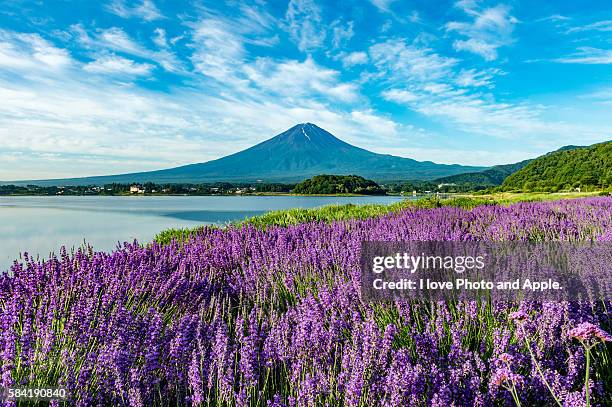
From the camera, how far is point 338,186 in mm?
60062

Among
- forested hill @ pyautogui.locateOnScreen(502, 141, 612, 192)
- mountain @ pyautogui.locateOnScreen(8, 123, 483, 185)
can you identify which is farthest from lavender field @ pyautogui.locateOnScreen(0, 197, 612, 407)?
mountain @ pyautogui.locateOnScreen(8, 123, 483, 185)

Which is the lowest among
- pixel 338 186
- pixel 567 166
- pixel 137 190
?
pixel 137 190

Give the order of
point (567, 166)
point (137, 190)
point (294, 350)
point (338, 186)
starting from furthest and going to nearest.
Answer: point (338, 186) < point (137, 190) < point (567, 166) < point (294, 350)

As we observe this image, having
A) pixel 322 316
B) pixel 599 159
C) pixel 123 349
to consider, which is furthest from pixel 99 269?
pixel 599 159

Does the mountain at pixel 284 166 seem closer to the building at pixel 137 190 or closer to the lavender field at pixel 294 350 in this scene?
the building at pixel 137 190

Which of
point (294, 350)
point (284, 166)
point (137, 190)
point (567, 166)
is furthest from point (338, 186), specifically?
point (284, 166)

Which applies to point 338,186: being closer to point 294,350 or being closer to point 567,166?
point 567,166

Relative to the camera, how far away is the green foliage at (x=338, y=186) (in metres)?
57.8

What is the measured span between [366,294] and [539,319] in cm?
121

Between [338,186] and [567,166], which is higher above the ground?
[567,166]

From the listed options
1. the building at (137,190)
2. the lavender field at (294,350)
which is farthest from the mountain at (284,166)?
the lavender field at (294,350)

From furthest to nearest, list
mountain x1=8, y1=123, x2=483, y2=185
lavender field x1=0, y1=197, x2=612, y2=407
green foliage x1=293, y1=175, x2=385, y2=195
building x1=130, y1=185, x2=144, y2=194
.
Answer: mountain x1=8, y1=123, x2=483, y2=185
building x1=130, y1=185, x2=144, y2=194
green foliage x1=293, y1=175, x2=385, y2=195
lavender field x1=0, y1=197, x2=612, y2=407

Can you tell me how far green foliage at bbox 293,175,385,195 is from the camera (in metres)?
57.8

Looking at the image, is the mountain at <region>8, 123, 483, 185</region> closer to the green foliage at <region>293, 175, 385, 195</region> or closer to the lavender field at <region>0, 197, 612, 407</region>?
the green foliage at <region>293, 175, 385, 195</region>
